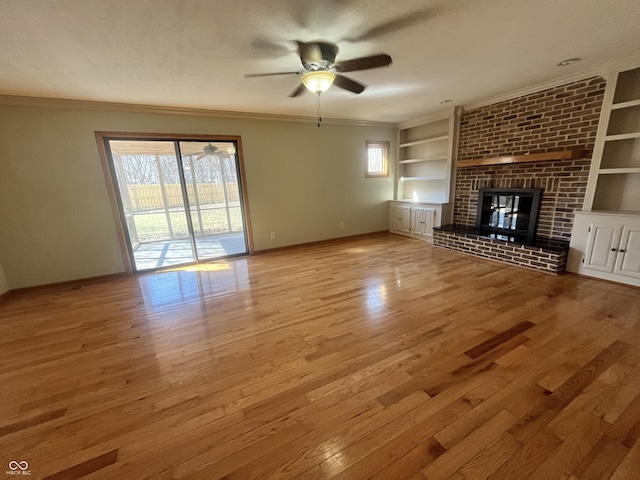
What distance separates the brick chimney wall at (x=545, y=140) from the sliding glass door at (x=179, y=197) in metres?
4.20

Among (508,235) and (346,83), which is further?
(508,235)

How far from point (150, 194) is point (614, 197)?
21.7 feet

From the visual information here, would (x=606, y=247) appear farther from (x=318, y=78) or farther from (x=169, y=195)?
(x=169, y=195)

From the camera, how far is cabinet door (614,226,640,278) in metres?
2.79

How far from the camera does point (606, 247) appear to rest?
299 cm

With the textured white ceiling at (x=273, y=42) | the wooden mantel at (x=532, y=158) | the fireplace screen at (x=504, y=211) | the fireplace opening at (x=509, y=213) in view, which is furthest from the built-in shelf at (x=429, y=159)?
the textured white ceiling at (x=273, y=42)

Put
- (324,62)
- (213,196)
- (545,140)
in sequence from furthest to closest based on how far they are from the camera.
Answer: (213,196), (545,140), (324,62)

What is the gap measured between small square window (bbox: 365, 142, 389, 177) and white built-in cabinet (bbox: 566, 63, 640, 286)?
134 inches

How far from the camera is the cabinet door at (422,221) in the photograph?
5066 millimetres

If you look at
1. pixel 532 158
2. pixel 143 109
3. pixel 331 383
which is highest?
pixel 143 109

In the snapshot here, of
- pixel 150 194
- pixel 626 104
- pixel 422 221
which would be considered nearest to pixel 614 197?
pixel 626 104

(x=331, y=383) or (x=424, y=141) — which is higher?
(x=424, y=141)

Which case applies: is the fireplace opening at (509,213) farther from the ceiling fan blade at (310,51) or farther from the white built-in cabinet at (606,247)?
the ceiling fan blade at (310,51)

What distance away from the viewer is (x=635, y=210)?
302cm
